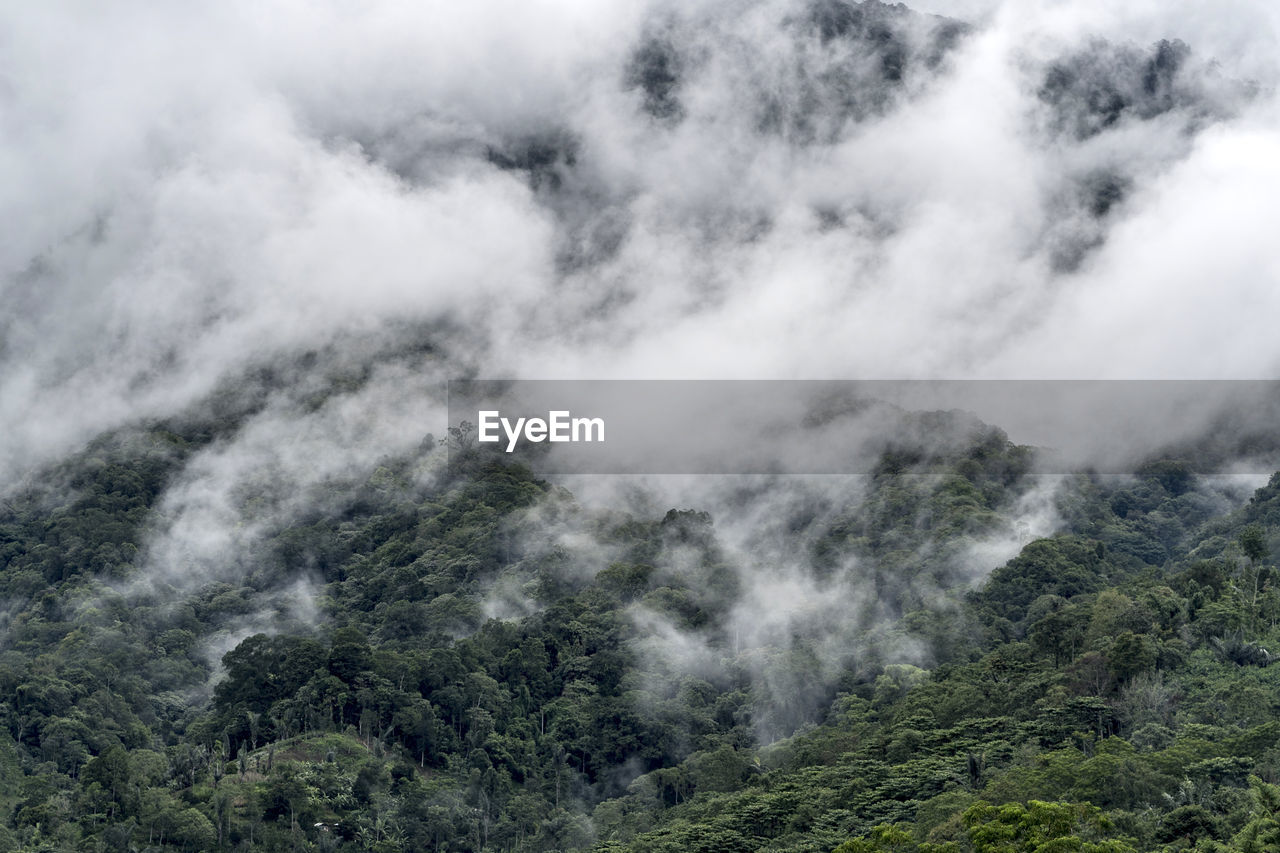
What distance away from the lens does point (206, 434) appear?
516 feet

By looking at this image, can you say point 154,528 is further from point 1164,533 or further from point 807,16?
point 807,16

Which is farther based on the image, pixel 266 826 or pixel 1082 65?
pixel 1082 65

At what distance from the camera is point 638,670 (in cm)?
9781

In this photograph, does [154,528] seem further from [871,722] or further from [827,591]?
[871,722]

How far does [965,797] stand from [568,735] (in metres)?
42.2

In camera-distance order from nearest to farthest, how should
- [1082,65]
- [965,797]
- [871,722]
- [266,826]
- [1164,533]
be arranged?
[965,797] → [266,826] → [871,722] → [1164,533] → [1082,65]

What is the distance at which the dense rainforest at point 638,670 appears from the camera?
5831cm

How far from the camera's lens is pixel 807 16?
655 feet

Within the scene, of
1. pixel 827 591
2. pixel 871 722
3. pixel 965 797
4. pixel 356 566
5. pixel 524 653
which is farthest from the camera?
pixel 356 566

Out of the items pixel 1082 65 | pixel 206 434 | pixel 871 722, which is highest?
pixel 1082 65

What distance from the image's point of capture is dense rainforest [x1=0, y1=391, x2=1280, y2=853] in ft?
191

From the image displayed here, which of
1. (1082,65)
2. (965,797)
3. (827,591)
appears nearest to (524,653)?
(827,591)

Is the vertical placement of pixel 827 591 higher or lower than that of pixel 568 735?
higher

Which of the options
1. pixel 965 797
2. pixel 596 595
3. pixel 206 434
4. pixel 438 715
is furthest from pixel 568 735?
pixel 206 434
